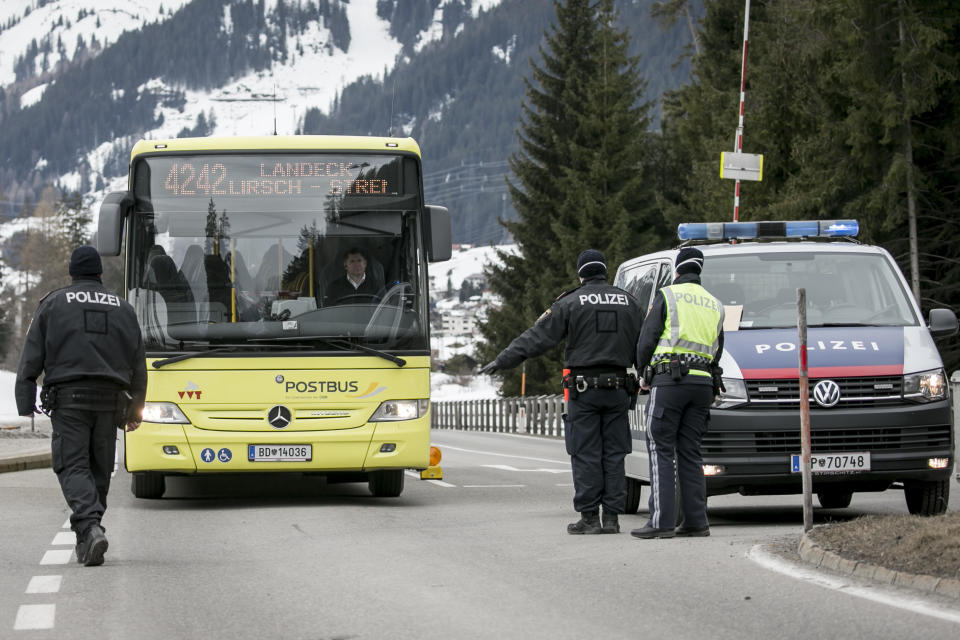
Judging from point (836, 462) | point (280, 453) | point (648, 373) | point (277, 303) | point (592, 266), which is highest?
point (592, 266)

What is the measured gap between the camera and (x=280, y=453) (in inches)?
527

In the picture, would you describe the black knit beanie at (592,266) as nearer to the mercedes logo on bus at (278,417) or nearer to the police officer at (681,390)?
the police officer at (681,390)

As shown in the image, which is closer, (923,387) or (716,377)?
(716,377)

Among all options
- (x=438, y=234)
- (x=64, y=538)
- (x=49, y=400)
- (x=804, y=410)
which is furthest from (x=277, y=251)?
(x=804, y=410)

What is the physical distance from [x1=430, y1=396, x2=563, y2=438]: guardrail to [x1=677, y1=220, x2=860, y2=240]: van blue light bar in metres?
21.4

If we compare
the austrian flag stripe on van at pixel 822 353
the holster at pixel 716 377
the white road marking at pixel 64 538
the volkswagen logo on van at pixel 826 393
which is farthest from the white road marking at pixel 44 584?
the volkswagen logo on van at pixel 826 393

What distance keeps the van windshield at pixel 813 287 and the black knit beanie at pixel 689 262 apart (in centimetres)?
112

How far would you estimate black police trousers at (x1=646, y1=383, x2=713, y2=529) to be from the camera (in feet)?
A: 33.9

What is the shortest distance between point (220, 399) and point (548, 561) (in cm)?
482

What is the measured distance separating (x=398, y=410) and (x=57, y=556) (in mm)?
4173

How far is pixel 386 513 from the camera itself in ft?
43.1

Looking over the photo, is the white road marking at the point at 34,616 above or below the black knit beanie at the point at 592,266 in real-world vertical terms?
below

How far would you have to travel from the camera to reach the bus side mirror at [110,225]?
12961 mm

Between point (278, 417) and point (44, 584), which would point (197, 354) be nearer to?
point (278, 417)
